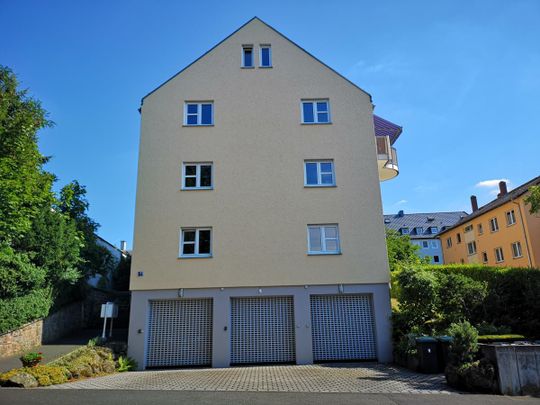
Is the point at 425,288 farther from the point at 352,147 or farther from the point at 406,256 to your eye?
the point at 406,256

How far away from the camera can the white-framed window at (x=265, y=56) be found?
811 inches

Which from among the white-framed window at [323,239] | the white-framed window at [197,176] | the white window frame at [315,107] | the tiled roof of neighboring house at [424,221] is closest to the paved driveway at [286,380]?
the white-framed window at [323,239]

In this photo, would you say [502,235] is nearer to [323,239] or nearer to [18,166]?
[323,239]

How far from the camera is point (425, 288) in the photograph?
16234 mm

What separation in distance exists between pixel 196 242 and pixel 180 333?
3688 millimetres

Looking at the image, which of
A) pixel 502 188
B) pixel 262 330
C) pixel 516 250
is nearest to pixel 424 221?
pixel 502 188

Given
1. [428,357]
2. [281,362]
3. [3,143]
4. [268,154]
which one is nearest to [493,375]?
[428,357]

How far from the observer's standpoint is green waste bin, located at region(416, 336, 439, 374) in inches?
529

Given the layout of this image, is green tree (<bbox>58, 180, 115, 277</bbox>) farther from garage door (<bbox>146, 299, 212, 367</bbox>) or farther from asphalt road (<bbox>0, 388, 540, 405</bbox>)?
asphalt road (<bbox>0, 388, 540, 405</bbox>)

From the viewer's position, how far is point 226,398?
9812mm

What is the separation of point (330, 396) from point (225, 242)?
882 cm

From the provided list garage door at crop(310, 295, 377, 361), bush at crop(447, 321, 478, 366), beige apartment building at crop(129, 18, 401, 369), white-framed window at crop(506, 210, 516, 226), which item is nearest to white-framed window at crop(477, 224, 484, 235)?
white-framed window at crop(506, 210, 516, 226)

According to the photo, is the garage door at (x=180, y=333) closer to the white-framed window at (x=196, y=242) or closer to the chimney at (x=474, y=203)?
the white-framed window at (x=196, y=242)

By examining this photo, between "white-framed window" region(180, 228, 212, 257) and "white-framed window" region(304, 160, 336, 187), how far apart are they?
4.84m
